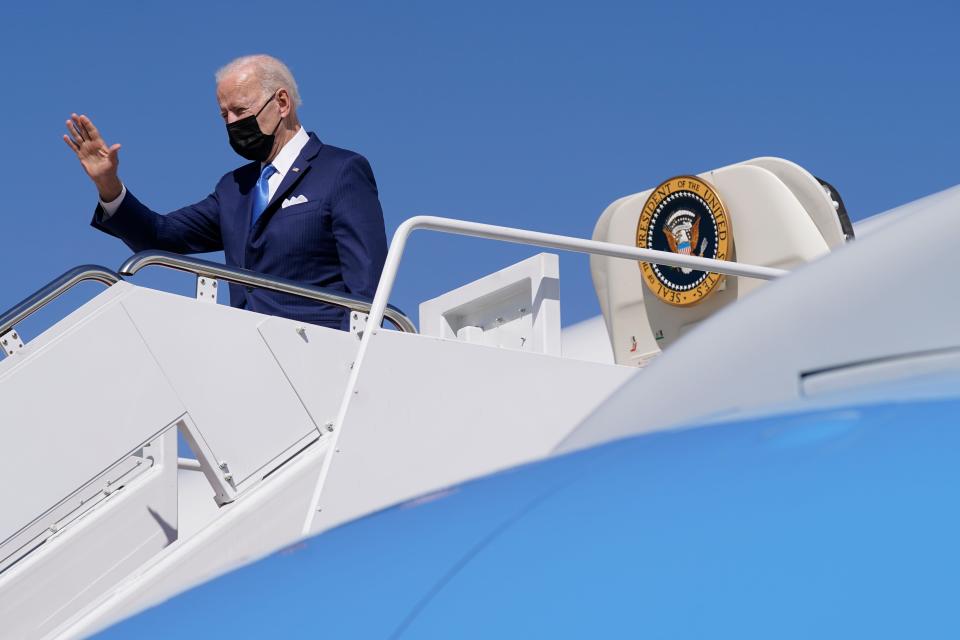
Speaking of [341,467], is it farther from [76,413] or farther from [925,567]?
[925,567]

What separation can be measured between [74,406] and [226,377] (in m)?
0.48

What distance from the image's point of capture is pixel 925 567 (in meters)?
0.70

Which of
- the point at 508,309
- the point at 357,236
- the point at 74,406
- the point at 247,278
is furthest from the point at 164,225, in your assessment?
the point at 508,309

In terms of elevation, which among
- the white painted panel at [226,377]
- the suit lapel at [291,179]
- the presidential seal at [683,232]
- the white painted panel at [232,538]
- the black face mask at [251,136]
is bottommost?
the presidential seal at [683,232]

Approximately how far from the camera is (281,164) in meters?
4.25

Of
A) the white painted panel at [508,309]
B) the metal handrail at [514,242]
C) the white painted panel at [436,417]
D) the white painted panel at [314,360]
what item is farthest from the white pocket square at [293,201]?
the white painted panel at [436,417]

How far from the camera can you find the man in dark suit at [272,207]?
406cm

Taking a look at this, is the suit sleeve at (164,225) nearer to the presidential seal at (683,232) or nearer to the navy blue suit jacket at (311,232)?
the navy blue suit jacket at (311,232)

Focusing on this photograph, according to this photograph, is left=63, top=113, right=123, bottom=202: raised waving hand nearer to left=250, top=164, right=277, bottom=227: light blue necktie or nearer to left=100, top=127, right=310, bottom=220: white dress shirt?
left=100, top=127, right=310, bottom=220: white dress shirt

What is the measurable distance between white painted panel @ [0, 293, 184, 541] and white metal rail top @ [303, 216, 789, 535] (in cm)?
70

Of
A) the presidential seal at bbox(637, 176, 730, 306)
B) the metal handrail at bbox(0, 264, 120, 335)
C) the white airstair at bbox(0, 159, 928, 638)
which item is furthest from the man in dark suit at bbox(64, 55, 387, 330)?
the presidential seal at bbox(637, 176, 730, 306)

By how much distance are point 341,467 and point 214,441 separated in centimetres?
69

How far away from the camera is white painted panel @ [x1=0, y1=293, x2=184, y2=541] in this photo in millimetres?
3453

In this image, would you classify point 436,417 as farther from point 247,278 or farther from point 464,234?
point 247,278
